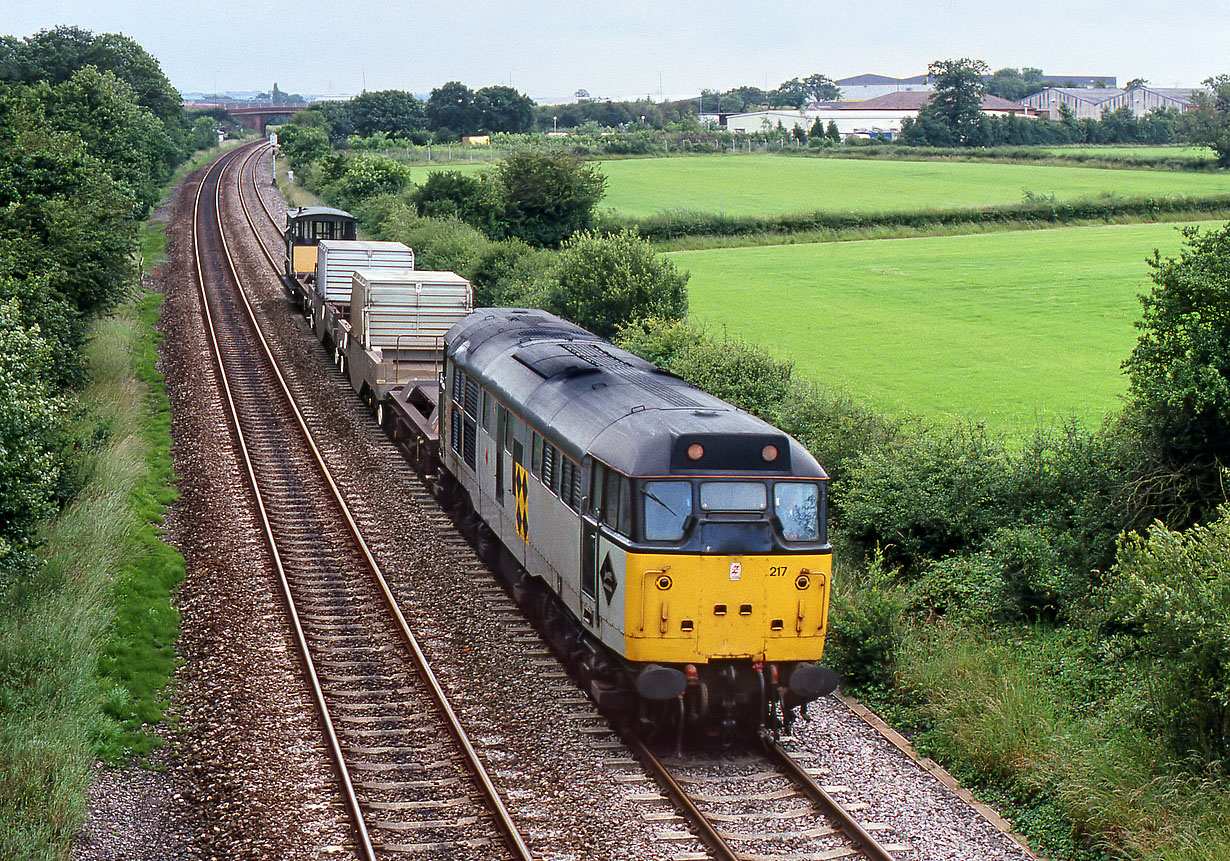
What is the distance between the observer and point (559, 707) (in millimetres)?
13844

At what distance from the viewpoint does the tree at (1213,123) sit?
298ft

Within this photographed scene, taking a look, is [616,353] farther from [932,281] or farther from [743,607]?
[932,281]

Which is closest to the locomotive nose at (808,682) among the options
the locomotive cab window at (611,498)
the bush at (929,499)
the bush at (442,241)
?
the locomotive cab window at (611,498)

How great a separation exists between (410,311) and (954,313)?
71.2 feet

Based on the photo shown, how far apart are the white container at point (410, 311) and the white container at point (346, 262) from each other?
600 centimetres

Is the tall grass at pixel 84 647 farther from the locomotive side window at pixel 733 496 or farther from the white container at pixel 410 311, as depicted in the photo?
the locomotive side window at pixel 733 496

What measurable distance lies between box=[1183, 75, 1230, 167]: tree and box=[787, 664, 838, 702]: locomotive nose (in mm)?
91677

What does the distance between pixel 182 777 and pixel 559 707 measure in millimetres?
4081

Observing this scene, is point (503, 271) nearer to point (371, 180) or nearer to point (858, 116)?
point (371, 180)

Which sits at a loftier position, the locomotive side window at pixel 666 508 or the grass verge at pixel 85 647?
the locomotive side window at pixel 666 508

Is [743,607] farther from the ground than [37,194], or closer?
closer

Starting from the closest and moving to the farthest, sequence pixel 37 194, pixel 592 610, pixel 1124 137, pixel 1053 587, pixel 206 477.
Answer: pixel 592 610 → pixel 1053 587 → pixel 206 477 → pixel 37 194 → pixel 1124 137

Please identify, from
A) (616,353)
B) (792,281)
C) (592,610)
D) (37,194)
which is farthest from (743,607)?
(792,281)

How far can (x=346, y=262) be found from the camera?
33688 mm
